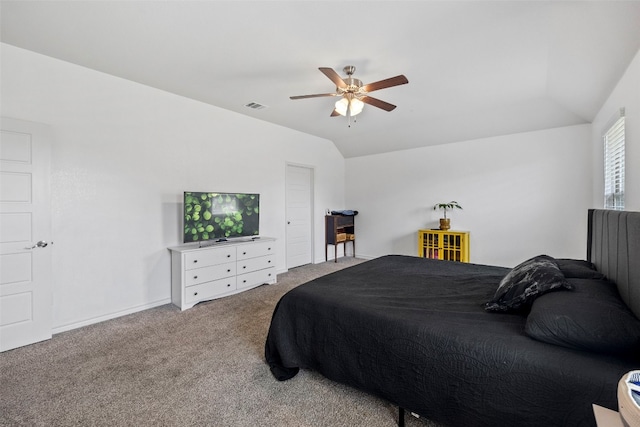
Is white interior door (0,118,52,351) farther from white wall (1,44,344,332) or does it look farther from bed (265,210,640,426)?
bed (265,210,640,426)

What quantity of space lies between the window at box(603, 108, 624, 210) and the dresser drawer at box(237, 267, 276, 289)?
412 cm

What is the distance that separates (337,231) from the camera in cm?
616

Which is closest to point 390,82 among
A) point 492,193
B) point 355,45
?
point 355,45

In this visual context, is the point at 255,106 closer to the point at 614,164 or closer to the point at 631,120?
the point at 631,120

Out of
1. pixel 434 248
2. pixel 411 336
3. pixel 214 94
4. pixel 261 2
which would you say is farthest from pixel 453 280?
pixel 214 94

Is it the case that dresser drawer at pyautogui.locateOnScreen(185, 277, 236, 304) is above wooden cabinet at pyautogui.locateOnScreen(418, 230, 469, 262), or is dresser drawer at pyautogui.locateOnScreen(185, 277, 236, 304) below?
below

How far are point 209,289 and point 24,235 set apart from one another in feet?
6.02

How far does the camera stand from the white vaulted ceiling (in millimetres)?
2053

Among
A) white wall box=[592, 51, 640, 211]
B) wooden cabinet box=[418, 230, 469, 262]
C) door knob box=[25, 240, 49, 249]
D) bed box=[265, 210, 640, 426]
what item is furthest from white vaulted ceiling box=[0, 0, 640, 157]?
wooden cabinet box=[418, 230, 469, 262]

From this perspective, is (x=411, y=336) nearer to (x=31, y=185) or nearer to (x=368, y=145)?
(x=31, y=185)

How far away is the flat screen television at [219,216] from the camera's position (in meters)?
3.61

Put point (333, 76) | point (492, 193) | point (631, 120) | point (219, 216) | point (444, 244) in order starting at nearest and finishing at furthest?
point (631, 120), point (333, 76), point (219, 216), point (492, 193), point (444, 244)

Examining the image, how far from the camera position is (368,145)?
591cm

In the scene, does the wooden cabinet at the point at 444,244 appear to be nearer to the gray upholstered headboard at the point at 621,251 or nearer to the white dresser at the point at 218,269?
the gray upholstered headboard at the point at 621,251
